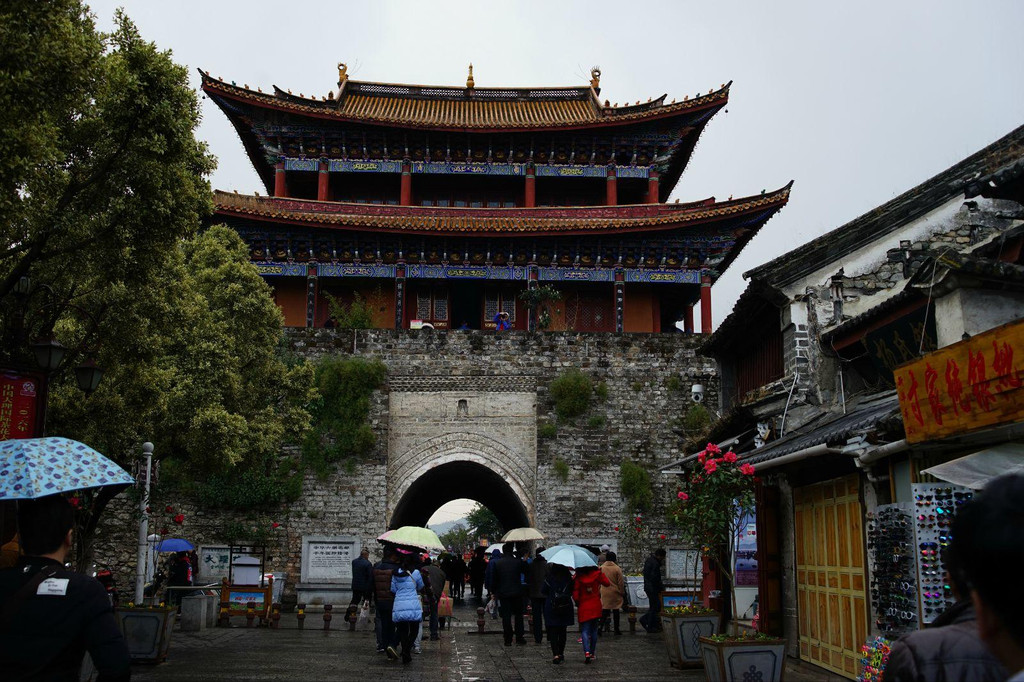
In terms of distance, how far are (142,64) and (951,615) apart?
773 cm

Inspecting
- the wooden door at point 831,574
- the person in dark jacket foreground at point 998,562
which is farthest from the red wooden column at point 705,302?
the person in dark jacket foreground at point 998,562

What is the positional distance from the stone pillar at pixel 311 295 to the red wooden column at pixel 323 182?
8.12 feet

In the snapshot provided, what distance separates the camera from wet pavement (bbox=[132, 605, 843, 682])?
380 inches

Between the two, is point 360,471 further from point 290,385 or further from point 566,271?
point 566,271

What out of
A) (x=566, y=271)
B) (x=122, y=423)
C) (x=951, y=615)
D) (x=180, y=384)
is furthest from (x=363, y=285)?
(x=951, y=615)

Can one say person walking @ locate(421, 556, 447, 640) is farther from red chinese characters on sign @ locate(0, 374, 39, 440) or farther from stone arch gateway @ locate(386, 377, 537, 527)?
red chinese characters on sign @ locate(0, 374, 39, 440)

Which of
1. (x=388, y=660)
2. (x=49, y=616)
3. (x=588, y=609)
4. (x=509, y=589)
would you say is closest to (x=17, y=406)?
(x=49, y=616)

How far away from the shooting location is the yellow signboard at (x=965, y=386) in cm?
606

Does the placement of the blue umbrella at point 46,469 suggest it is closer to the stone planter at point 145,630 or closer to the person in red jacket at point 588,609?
the stone planter at point 145,630

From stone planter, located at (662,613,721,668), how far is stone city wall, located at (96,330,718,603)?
30.8ft

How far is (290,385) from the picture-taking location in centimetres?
1692

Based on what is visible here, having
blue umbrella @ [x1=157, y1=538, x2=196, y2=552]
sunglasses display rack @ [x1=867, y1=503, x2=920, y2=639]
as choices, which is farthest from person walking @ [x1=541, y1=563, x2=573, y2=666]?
blue umbrella @ [x1=157, y1=538, x2=196, y2=552]

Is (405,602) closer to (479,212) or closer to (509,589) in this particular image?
(509,589)

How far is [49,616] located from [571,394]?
17.4m
